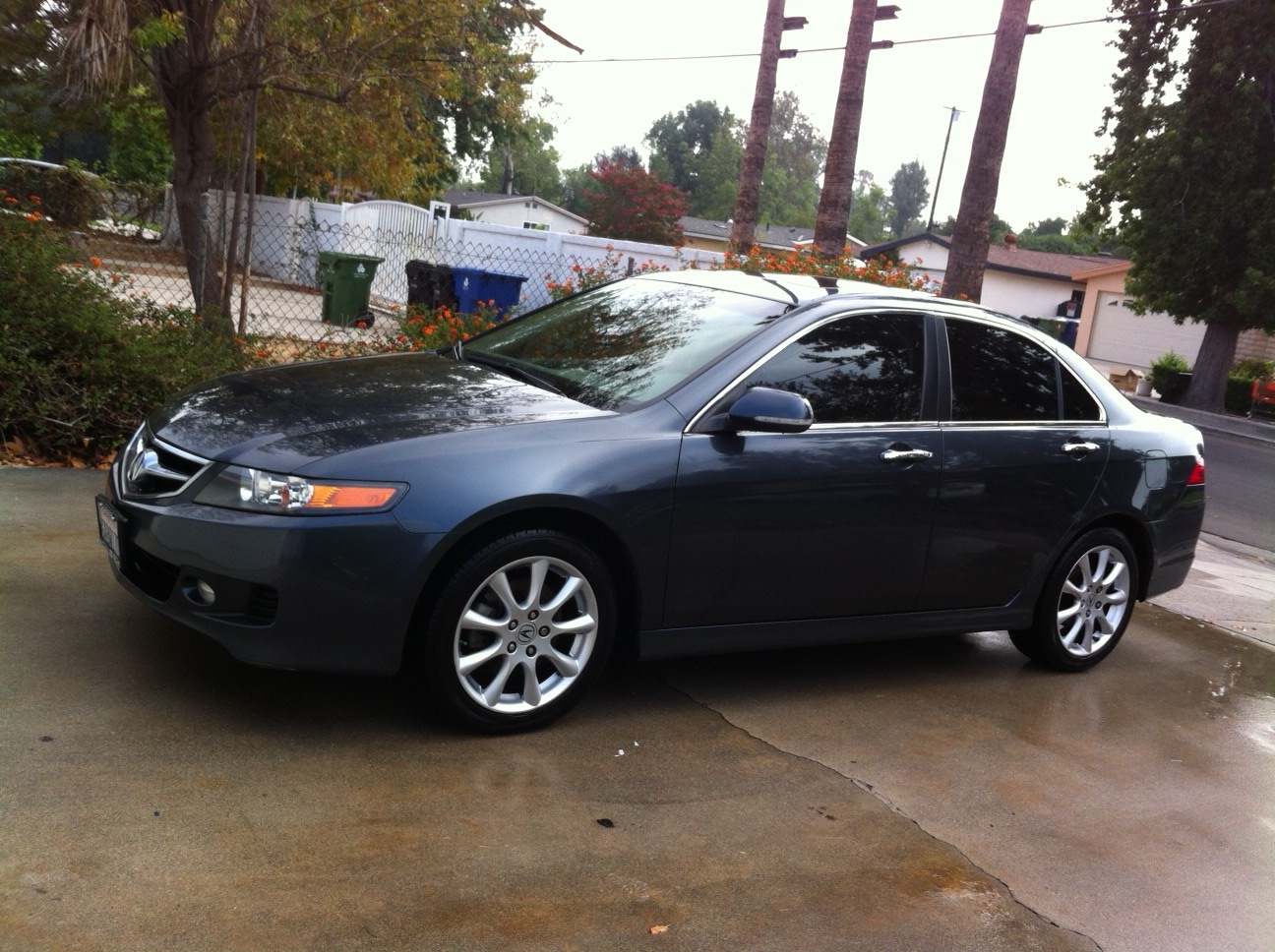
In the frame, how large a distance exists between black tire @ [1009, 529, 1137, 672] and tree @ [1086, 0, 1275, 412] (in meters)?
23.9

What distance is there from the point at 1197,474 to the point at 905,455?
2.08 metres

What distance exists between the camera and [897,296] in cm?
542

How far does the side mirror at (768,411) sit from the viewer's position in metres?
4.52

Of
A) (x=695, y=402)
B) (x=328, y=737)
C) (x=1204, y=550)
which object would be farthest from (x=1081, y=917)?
(x=1204, y=550)

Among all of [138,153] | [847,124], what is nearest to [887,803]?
[847,124]

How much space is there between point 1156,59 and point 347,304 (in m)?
20.5

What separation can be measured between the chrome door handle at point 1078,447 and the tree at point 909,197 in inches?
6237

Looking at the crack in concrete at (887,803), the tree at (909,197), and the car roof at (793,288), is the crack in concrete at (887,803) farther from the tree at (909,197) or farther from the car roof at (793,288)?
the tree at (909,197)

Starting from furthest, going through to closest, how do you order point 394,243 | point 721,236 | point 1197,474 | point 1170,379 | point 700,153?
point 700,153 → point 721,236 → point 1170,379 → point 394,243 → point 1197,474

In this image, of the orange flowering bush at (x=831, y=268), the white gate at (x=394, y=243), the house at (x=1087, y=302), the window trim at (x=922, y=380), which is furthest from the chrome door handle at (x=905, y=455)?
the house at (x=1087, y=302)

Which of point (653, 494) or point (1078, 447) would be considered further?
point (1078, 447)

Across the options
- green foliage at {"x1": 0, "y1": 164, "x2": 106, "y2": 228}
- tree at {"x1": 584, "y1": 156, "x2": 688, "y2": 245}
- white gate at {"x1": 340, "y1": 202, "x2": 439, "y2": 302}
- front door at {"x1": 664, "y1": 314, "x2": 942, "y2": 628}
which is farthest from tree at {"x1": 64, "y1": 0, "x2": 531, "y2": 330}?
tree at {"x1": 584, "y1": 156, "x2": 688, "y2": 245}

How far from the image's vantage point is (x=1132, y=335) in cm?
4516

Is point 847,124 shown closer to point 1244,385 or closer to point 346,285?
point 346,285
